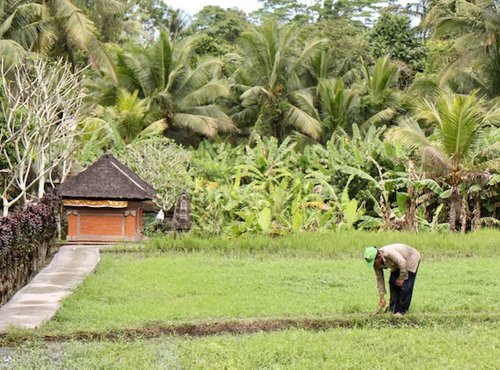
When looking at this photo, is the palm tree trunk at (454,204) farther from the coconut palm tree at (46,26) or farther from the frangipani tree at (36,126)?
the coconut palm tree at (46,26)

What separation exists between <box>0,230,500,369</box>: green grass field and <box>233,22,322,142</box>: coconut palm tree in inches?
534

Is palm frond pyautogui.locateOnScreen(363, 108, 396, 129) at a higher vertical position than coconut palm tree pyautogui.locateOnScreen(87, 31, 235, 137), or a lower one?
lower

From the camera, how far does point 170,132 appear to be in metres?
29.6

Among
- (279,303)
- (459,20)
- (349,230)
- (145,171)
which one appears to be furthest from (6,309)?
→ (459,20)

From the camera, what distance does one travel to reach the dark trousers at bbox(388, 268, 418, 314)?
30.8 feet

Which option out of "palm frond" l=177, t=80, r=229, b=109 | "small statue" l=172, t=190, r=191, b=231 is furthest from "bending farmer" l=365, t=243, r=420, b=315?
"palm frond" l=177, t=80, r=229, b=109

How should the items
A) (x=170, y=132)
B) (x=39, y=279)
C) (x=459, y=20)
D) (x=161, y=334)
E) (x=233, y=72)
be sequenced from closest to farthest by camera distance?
(x=161, y=334) < (x=39, y=279) < (x=459, y=20) < (x=170, y=132) < (x=233, y=72)

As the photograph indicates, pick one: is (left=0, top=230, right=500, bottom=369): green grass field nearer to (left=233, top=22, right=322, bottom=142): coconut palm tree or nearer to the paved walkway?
the paved walkway

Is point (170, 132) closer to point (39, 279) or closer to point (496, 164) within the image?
point (496, 164)

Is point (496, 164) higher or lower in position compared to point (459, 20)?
lower

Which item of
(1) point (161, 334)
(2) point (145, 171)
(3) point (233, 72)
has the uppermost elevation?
(3) point (233, 72)

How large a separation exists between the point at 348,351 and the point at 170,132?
22113 mm

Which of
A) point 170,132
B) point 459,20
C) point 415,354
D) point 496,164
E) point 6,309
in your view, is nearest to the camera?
point 415,354

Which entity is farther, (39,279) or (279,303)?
(39,279)
